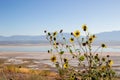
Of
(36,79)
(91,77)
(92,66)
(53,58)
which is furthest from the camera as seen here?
(36,79)

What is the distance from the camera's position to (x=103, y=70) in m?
5.20

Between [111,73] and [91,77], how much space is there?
1.36 ft

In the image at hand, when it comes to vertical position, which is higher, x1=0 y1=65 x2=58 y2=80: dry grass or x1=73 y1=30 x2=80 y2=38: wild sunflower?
x1=73 y1=30 x2=80 y2=38: wild sunflower

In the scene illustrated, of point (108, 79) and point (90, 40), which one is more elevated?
point (90, 40)

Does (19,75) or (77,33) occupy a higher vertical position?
(77,33)

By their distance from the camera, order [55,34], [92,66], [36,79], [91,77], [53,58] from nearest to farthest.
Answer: [91,77]
[92,66]
[53,58]
[55,34]
[36,79]

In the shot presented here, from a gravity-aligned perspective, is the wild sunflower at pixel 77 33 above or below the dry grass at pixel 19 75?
above

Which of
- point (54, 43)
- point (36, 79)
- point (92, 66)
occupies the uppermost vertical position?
point (54, 43)

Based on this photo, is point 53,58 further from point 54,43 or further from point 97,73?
point 97,73

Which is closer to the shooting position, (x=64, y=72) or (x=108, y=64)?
(x=108, y=64)

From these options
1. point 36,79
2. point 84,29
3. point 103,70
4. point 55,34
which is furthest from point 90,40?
point 36,79

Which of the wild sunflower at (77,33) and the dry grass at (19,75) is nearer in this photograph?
the wild sunflower at (77,33)

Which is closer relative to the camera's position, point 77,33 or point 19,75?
point 77,33

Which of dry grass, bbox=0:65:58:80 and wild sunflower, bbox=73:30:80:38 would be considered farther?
dry grass, bbox=0:65:58:80
